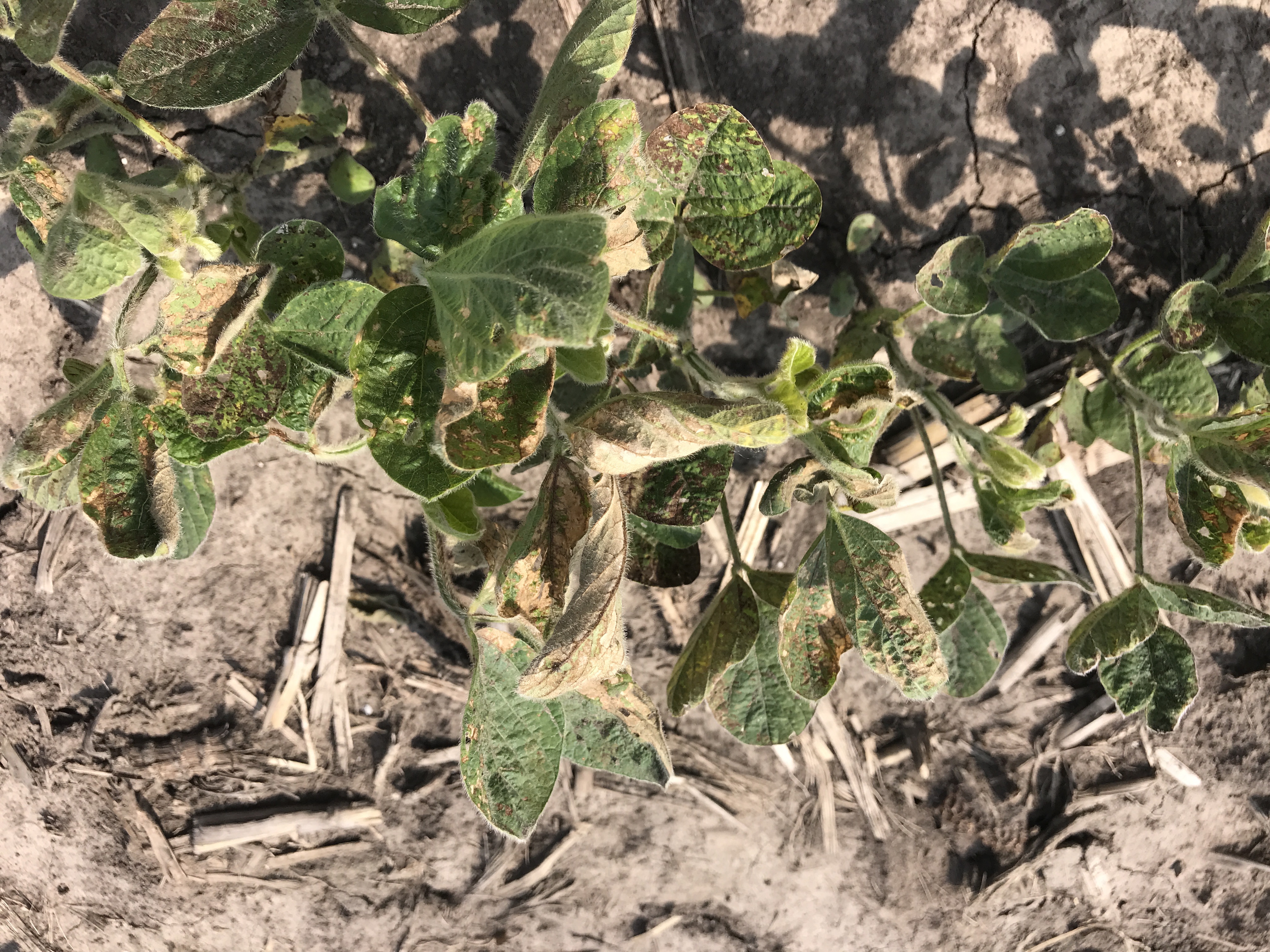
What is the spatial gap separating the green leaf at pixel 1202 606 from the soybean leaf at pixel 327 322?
1.93 metres

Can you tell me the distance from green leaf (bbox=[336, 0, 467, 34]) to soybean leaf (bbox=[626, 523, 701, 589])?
1.21m

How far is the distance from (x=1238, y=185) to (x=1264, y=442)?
121 centimetres

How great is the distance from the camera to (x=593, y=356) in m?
1.36

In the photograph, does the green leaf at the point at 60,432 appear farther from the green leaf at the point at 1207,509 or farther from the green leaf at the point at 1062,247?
the green leaf at the point at 1207,509

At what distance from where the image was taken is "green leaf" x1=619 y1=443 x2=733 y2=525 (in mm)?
1735

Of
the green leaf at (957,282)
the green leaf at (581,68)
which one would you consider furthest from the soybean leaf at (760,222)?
the green leaf at (957,282)

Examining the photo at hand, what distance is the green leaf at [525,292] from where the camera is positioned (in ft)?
3.41

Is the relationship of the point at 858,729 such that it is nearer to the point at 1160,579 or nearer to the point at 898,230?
the point at 1160,579

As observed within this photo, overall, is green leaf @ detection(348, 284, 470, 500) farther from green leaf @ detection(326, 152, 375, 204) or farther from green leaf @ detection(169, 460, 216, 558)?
green leaf @ detection(326, 152, 375, 204)

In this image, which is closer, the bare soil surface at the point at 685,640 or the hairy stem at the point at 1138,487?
the hairy stem at the point at 1138,487

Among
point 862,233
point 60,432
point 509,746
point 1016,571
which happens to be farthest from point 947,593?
point 60,432

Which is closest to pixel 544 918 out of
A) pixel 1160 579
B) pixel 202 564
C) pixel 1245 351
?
pixel 202 564

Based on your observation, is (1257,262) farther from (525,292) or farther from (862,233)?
(525,292)

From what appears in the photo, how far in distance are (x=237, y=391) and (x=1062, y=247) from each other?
1.87 metres
